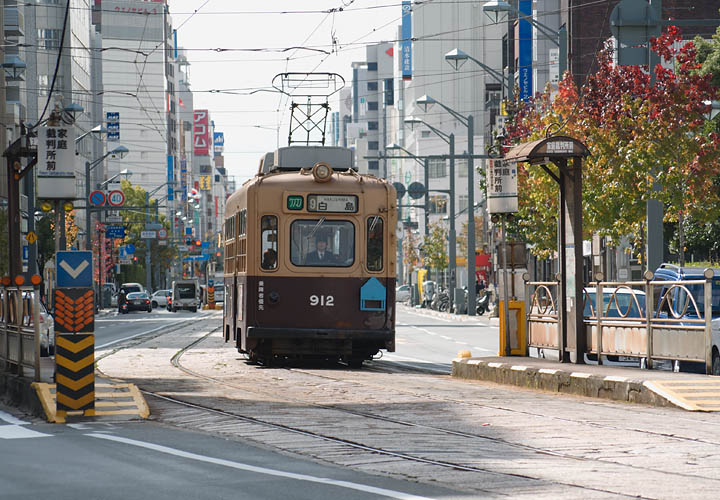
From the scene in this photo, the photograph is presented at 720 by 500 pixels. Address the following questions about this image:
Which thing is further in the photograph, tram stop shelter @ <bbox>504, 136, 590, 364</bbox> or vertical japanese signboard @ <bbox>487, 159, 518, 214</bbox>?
vertical japanese signboard @ <bbox>487, 159, 518, 214</bbox>

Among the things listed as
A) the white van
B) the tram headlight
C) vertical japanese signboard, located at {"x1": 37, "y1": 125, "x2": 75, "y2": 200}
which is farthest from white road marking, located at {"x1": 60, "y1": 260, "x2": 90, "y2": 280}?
the white van

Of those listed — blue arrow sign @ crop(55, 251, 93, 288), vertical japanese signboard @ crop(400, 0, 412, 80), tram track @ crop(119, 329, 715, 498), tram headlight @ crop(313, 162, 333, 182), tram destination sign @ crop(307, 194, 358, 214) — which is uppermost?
vertical japanese signboard @ crop(400, 0, 412, 80)

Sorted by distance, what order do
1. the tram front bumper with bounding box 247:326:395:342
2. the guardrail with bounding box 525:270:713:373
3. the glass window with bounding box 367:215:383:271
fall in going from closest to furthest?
the guardrail with bounding box 525:270:713:373 → the tram front bumper with bounding box 247:326:395:342 → the glass window with bounding box 367:215:383:271

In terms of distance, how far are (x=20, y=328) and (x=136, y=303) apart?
2609 inches

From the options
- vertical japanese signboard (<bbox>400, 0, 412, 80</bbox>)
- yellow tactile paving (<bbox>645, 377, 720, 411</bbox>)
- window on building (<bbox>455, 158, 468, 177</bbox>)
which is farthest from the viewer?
vertical japanese signboard (<bbox>400, 0, 412, 80</bbox>)

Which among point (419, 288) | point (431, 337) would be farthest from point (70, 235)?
point (431, 337)

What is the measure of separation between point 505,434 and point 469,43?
121 meters

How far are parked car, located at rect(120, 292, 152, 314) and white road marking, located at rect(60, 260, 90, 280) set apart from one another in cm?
6758

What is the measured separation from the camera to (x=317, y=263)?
72.0ft

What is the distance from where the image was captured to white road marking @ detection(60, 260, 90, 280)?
13.3m

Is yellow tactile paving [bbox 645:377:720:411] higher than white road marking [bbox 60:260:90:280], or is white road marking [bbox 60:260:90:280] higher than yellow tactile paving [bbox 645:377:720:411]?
white road marking [bbox 60:260:90:280]

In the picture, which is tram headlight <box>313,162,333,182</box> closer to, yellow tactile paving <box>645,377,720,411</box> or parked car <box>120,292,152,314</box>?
yellow tactile paving <box>645,377,720,411</box>

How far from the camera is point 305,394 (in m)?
16.5

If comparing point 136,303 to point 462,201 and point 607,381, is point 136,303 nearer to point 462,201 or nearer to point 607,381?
point 462,201
